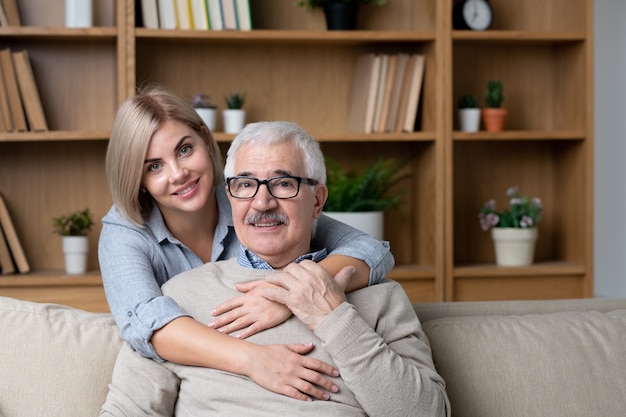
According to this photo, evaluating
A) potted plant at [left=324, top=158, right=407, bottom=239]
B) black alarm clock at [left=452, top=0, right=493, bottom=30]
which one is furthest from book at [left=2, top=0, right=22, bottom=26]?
black alarm clock at [left=452, top=0, right=493, bottom=30]

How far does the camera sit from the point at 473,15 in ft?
11.8

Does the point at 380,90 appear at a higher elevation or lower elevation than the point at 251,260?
higher

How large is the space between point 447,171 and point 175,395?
208 cm

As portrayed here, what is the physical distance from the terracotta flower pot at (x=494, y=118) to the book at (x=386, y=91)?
0.43 meters

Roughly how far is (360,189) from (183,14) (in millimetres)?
994

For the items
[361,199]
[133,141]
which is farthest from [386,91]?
[133,141]

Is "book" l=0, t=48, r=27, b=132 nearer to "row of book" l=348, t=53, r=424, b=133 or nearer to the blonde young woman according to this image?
"row of book" l=348, t=53, r=424, b=133

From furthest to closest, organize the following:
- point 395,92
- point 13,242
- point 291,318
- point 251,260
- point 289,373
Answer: point 395,92, point 13,242, point 251,260, point 291,318, point 289,373

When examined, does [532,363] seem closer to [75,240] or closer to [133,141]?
[133,141]

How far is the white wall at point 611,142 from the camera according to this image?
4.25 metres

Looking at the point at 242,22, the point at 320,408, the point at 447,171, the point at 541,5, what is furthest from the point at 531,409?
the point at 541,5

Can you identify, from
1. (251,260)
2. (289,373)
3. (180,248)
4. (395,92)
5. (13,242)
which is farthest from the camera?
(395,92)

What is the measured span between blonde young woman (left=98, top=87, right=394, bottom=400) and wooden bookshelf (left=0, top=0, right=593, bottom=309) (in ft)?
4.29

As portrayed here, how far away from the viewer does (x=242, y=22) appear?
3426mm
